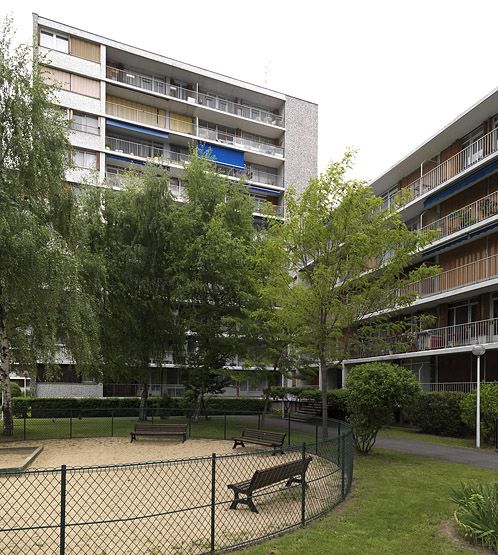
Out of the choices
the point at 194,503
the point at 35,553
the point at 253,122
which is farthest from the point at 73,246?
the point at 253,122

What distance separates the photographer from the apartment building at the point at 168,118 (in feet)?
136

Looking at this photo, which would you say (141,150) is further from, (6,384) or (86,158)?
(6,384)

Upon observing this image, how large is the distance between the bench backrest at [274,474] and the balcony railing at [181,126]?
127 feet

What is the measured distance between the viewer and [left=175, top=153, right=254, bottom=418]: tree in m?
22.9

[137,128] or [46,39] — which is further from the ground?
[46,39]

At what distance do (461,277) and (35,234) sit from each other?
1982 centimetres

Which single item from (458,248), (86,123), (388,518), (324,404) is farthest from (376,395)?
(86,123)

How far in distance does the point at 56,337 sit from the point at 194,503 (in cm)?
1080

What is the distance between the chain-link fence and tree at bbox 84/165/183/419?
12466 mm

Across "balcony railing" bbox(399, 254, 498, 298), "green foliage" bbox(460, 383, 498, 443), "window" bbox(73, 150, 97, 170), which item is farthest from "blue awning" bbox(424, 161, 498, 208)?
"window" bbox(73, 150, 97, 170)

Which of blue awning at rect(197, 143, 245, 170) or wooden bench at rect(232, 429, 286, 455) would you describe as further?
blue awning at rect(197, 143, 245, 170)

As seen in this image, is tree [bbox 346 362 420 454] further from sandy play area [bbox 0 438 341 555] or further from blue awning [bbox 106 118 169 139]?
blue awning [bbox 106 118 169 139]

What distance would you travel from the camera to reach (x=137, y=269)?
24672mm

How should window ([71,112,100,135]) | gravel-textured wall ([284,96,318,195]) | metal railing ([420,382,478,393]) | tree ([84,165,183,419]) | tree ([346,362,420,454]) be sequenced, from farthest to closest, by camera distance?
1. gravel-textured wall ([284,96,318,195])
2. window ([71,112,100,135])
3. metal railing ([420,382,478,393])
4. tree ([84,165,183,419])
5. tree ([346,362,420,454])
